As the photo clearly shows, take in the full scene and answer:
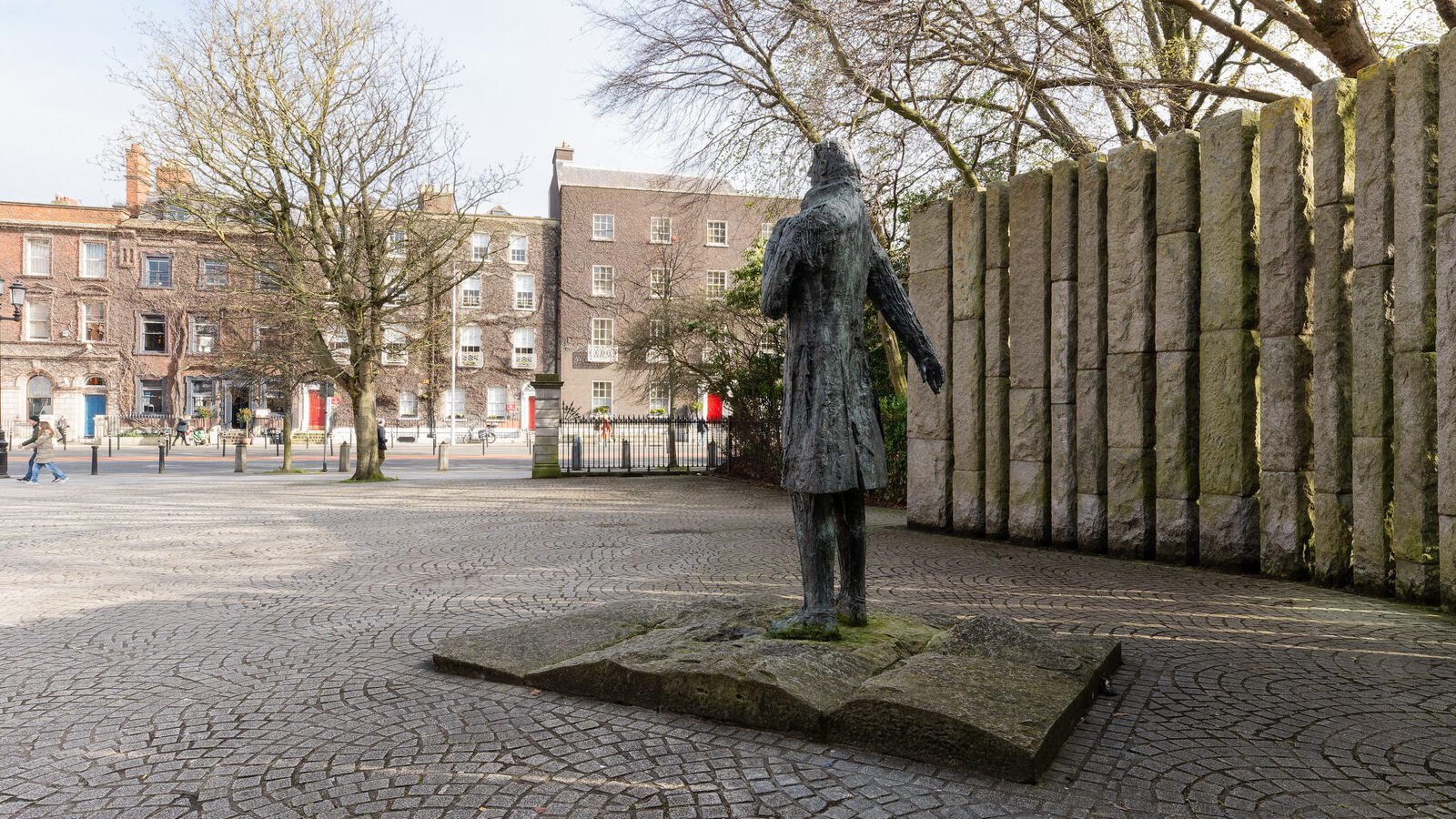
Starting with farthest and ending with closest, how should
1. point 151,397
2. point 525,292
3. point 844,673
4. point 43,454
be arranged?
1. point 525,292
2. point 151,397
3. point 43,454
4. point 844,673

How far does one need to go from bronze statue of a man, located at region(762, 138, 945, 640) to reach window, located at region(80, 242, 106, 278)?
51.9 metres

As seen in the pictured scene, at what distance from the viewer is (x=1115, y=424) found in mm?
8078

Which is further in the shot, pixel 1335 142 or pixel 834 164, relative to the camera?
pixel 1335 142

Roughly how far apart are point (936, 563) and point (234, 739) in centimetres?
588

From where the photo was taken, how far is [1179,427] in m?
7.57

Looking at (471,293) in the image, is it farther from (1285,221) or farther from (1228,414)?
(1285,221)

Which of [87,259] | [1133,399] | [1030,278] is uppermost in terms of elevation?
[87,259]

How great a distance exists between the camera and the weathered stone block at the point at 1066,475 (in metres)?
8.54

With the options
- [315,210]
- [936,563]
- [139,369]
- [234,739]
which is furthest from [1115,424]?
[139,369]

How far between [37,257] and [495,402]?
943 inches

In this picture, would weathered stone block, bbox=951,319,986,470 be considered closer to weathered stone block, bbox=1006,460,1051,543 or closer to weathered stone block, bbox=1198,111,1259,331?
weathered stone block, bbox=1006,460,1051,543

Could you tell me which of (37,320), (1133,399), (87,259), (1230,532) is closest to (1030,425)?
(1133,399)

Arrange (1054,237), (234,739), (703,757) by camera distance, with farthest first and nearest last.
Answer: (1054,237)
(234,739)
(703,757)

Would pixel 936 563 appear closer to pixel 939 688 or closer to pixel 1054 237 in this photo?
pixel 1054 237
